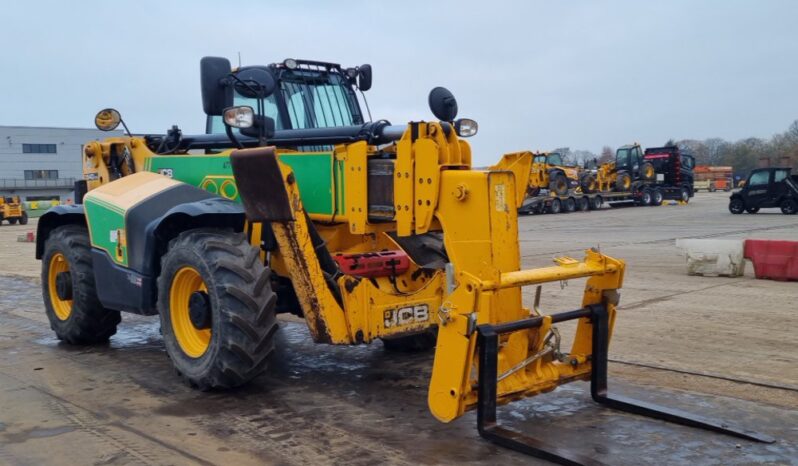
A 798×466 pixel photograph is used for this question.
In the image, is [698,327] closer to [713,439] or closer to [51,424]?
[713,439]

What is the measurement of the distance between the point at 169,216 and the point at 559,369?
10.7 ft

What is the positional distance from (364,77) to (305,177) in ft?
6.30

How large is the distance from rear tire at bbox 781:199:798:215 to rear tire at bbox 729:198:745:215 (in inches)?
59.5

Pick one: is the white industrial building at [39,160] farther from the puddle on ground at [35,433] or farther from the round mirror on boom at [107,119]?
the puddle on ground at [35,433]

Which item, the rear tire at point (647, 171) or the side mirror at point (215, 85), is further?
the rear tire at point (647, 171)

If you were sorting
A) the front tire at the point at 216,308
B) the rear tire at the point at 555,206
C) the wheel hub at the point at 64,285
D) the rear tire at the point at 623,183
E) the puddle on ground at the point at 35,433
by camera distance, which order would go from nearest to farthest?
the puddle on ground at the point at 35,433, the front tire at the point at 216,308, the wheel hub at the point at 64,285, the rear tire at the point at 555,206, the rear tire at the point at 623,183

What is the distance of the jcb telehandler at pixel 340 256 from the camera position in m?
4.68

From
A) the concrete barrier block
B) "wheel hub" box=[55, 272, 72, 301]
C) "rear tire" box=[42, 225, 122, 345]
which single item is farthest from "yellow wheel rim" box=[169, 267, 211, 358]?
the concrete barrier block

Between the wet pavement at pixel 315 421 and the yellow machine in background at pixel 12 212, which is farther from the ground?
the yellow machine in background at pixel 12 212

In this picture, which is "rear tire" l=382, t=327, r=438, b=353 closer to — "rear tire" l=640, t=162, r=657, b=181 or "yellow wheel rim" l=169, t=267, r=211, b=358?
"yellow wheel rim" l=169, t=267, r=211, b=358

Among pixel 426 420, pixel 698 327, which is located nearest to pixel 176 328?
pixel 426 420

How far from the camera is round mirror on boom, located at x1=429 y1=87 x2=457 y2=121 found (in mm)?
5770

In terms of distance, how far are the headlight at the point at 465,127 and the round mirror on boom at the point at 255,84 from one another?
155 centimetres

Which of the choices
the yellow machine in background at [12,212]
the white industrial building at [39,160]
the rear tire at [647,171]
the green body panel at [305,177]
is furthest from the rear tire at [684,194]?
the white industrial building at [39,160]
